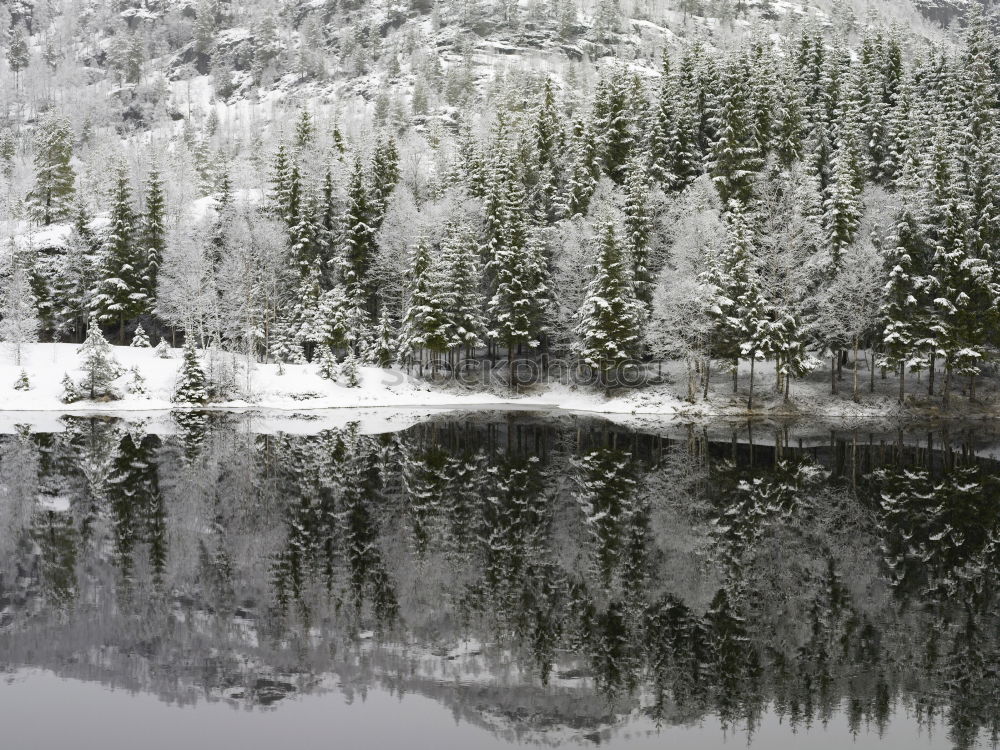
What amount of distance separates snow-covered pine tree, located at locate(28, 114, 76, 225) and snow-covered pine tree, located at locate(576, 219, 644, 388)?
6268 cm

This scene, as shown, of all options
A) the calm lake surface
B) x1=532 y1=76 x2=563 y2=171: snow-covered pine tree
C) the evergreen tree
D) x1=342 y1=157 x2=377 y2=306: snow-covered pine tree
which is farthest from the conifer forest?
the evergreen tree

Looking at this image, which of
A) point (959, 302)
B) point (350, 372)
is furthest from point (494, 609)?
point (959, 302)

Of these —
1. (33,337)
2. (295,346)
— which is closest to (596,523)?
(295,346)

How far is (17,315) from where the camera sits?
179 ft

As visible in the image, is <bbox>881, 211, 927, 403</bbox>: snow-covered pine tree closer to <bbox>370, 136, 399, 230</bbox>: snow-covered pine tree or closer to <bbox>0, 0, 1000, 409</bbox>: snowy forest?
<bbox>0, 0, 1000, 409</bbox>: snowy forest

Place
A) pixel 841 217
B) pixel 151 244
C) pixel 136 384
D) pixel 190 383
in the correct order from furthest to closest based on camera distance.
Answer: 1. pixel 151 244
2. pixel 841 217
3. pixel 136 384
4. pixel 190 383

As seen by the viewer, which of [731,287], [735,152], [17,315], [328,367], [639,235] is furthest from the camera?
[735,152]

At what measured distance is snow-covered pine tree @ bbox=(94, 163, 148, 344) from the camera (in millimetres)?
60312

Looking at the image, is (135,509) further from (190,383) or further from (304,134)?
(304,134)

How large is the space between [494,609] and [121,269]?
191 feet

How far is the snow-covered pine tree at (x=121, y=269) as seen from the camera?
198ft

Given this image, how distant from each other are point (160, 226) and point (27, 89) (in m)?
156

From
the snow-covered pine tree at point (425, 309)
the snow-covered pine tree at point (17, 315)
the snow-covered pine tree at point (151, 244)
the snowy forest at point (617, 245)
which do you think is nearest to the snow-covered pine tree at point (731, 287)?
the snowy forest at point (617, 245)

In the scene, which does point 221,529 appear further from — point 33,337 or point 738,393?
point 33,337
